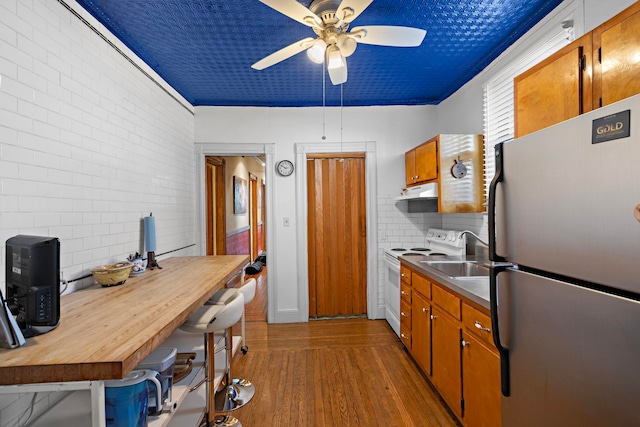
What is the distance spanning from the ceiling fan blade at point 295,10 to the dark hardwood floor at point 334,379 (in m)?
2.44

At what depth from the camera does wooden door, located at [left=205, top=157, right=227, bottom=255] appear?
4.65 metres

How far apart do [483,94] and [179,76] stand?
286 cm

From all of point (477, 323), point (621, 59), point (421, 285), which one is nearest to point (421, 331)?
point (421, 285)

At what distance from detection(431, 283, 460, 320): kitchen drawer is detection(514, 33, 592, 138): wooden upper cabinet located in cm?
104

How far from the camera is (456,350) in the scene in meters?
1.92

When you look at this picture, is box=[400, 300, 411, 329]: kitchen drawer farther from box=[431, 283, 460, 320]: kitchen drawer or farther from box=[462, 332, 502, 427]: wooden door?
box=[462, 332, 502, 427]: wooden door

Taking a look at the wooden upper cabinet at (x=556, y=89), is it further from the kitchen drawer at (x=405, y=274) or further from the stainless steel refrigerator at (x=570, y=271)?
the kitchen drawer at (x=405, y=274)

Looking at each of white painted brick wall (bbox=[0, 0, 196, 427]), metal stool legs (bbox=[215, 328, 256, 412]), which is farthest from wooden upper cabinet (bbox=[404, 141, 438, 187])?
white painted brick wall (bbox=[0, 0, 196, 427])

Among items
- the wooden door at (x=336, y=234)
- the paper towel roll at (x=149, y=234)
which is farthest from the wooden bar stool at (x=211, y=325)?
the wooden door at (x=336, y=234)

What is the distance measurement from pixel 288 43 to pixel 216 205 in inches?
127

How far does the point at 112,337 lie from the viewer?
1087 millimetres

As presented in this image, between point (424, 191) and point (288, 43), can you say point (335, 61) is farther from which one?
point (424, 191)

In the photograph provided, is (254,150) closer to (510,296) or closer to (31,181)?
(31,181)

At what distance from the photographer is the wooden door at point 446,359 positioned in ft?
6.28
